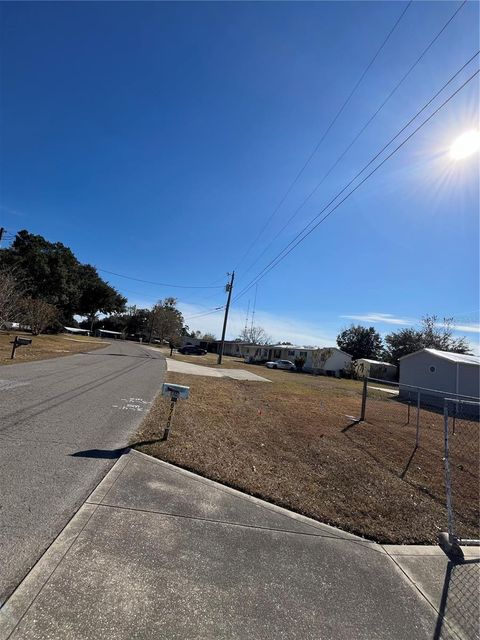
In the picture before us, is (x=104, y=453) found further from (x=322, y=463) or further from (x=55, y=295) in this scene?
(x=55, y=295)

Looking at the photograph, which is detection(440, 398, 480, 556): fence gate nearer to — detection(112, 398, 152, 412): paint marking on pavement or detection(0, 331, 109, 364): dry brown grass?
detection(112, 398, 152, 412): paint marking on pavement

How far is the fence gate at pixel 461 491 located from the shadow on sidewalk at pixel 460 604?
0.90ft

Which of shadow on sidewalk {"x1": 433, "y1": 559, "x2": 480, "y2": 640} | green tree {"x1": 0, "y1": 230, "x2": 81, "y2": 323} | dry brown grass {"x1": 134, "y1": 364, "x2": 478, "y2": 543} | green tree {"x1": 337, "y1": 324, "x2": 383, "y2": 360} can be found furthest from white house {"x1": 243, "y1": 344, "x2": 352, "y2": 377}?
shadow on sidewalk {"x1": 433, "y1": 559, "x2": 480, "y2": 640}

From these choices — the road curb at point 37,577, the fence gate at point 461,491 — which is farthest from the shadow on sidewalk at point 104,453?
the fence gate at point 461,491

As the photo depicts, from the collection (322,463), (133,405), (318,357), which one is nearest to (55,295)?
(318,357)

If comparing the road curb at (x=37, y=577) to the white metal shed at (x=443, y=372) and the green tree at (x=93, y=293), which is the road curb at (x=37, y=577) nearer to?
the white metal shed at (x=443, y=372)

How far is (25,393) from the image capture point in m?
8.46

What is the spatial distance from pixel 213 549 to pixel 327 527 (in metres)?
1.48

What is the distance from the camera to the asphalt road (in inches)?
115

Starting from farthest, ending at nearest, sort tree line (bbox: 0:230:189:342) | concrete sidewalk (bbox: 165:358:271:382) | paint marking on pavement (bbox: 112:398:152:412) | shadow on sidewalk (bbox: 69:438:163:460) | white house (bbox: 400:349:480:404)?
tree line (bbox: 0:230:189:342)
white house (bbox: 400:349:480:404)
concrete sidewalk (bbox: 165:358:271:382)
paint marking on pavement (bbox: 112:398:152:412)
shadow on sidewalk (bbox: 69:438:163:460)

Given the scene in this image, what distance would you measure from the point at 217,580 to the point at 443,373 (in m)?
23.9

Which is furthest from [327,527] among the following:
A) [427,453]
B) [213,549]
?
[427,453]

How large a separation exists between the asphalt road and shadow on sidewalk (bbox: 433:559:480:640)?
317cm

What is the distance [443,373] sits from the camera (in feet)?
73.7
